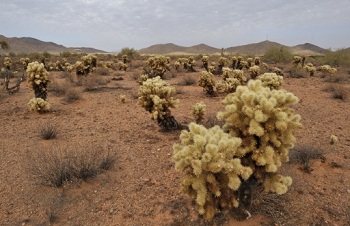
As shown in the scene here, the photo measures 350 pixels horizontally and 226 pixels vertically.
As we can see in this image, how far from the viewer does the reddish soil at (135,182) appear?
3.37 meters

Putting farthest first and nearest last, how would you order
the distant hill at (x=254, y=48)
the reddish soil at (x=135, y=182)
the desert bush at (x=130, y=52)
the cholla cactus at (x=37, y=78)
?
the distant hill at (x=254, y=48) → the desert bush at (x=130, y=52) → the cholla cactus at (x=37, y=78) → the reddish soil at (x=135, y=182)

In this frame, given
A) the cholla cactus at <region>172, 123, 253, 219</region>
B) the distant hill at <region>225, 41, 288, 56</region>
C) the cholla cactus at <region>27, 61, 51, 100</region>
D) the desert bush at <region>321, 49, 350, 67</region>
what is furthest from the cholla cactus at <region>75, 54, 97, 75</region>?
the distant hill at <region>225, 41, 288, 56</region>

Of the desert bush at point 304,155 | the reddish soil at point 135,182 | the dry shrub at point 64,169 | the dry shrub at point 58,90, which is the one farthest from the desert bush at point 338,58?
the dry shrub at point 64,169

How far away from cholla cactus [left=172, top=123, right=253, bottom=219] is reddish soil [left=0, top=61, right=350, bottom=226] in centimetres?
51

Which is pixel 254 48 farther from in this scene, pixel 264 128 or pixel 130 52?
pixel 264 128

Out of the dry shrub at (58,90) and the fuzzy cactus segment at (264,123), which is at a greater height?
the fuzzy cactus segment at (264,123)

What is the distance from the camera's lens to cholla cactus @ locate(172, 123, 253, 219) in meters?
2.69

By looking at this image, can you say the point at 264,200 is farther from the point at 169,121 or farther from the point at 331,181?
the point at 169,121

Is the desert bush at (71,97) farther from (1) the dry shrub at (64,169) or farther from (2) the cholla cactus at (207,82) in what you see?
(1) the dry shrub at (64,169)

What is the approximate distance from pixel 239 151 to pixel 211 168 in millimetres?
472

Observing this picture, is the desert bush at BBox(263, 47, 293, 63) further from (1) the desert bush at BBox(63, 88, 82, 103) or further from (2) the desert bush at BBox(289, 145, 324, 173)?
(2) the desert bush at BBox(289, 145, 324, 173)

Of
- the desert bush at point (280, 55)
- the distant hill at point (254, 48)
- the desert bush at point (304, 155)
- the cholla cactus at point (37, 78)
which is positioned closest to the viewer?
the desert bush at point (304, 155)

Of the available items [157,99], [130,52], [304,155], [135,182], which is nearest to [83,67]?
[157,99]

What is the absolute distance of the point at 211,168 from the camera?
2.68 metres
